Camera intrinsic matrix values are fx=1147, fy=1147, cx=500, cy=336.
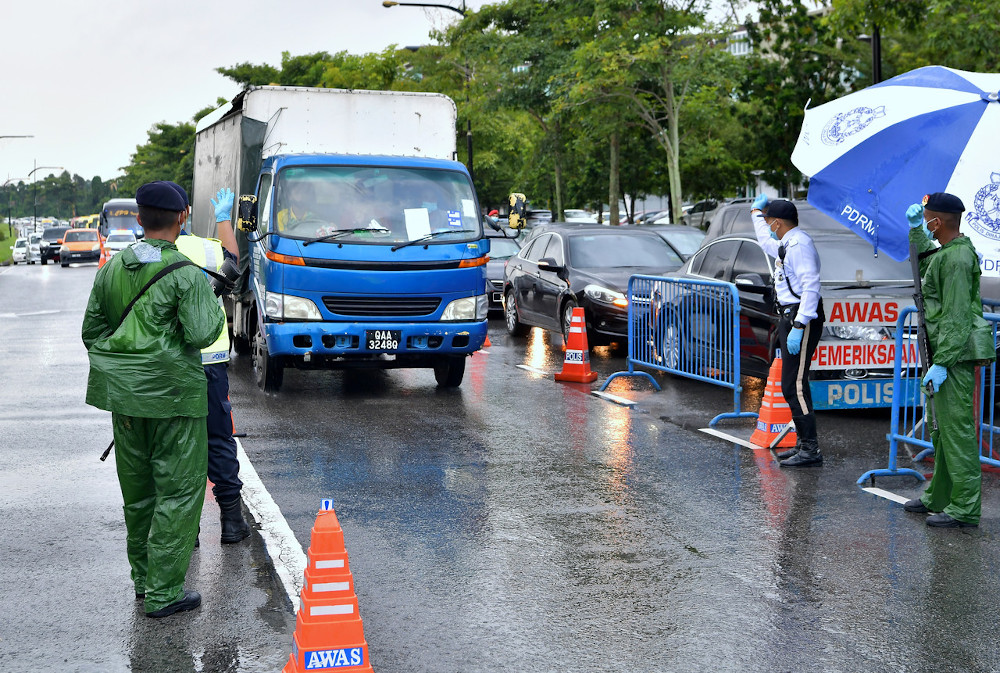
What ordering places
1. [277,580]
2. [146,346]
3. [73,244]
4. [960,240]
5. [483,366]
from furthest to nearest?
1. [73,244]
2. [483,366]
3. [960,240]
4. [277,580]
5. [146,346]

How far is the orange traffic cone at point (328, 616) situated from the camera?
3967 mm

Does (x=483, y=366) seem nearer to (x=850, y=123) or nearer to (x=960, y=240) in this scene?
(x=850, y=123)

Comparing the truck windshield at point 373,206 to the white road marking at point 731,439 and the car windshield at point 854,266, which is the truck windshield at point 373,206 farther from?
the car windshield at point 854,266

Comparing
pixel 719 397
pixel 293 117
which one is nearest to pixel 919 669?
pixel 719 397

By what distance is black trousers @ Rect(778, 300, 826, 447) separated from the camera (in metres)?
7.85

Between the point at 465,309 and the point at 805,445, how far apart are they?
4.18 metres

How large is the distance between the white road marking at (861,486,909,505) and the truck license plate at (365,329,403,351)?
4.99 metres

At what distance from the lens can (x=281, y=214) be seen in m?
10.9

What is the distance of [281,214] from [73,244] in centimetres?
4145

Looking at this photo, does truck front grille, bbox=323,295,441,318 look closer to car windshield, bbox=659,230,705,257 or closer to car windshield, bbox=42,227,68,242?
car windshield, bbox=659,230,705,257

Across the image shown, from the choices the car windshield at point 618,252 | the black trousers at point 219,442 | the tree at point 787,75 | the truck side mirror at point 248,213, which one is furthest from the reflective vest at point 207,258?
the tree at point 787,75

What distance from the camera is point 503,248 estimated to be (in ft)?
70.7

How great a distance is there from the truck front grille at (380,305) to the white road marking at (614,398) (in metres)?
1.83

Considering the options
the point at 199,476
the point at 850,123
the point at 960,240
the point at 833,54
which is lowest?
the point at 199,476
